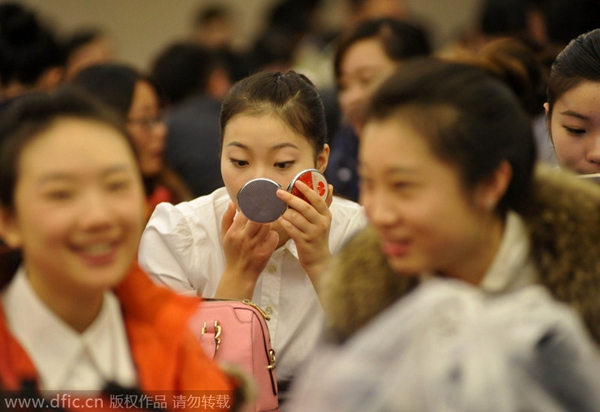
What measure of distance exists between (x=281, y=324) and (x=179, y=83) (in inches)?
101

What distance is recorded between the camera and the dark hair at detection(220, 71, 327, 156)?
7.47ft

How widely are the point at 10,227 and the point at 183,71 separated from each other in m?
3.15

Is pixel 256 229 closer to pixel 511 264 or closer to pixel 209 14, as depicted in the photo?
pixel 511 264

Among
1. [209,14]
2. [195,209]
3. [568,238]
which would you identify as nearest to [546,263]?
[568,238]

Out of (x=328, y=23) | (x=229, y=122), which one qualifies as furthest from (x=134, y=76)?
(x=328, y=23)

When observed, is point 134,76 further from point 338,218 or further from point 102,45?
point 102,45

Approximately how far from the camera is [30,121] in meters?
1.50

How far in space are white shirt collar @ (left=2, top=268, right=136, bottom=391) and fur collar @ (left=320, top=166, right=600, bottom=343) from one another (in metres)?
0.44

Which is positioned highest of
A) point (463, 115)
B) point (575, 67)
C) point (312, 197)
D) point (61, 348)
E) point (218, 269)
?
point (463, 115)

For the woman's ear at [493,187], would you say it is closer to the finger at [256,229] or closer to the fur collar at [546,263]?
the fur collar at [546,263]

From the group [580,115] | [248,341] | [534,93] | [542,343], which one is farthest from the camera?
[534,93]

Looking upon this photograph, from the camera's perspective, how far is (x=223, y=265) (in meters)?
→ 2.34

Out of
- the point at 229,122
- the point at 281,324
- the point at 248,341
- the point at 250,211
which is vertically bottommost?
the point at 281,324

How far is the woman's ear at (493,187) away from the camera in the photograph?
1.56m
